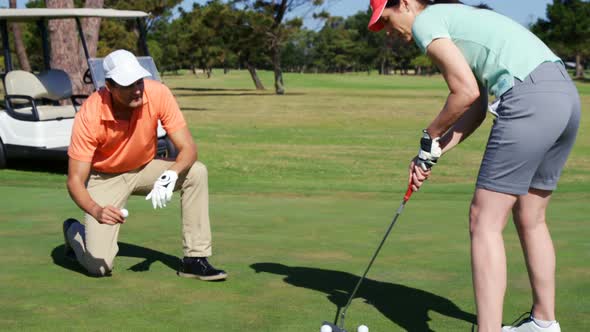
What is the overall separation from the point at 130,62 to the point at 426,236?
2.56m

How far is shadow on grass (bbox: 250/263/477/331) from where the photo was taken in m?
4.24

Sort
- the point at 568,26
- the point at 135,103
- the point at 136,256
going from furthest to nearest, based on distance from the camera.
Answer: the point at 568,26
the point at 136,256
the point at 135,103

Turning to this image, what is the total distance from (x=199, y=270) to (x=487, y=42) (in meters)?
2.27

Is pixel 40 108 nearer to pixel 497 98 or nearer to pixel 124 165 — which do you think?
pixel 124 165

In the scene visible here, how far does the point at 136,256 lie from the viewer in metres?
5.82

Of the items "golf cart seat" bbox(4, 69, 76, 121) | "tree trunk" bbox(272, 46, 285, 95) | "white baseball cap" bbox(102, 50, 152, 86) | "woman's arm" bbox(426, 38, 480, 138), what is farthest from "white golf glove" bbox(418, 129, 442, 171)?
"tree trunk" bbox(272, 46, 285, 95)

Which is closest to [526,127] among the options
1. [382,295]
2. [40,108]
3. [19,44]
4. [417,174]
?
[417,174]

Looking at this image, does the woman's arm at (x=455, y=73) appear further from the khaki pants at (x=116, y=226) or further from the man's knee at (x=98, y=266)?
the man's knee at (x=98, y=266)

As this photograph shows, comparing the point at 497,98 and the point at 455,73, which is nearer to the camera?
the point at 455,73

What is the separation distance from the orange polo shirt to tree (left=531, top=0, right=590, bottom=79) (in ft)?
291

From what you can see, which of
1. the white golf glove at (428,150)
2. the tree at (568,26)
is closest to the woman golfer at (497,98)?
the white golf glove at (428,150)

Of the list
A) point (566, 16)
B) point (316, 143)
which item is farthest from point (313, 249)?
point (566, 16)

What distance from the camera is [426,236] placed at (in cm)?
642

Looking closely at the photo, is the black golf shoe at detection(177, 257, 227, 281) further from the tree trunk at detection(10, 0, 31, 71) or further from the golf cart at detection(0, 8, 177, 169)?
the tree trunk at detection(10, 0, 31, 71)
